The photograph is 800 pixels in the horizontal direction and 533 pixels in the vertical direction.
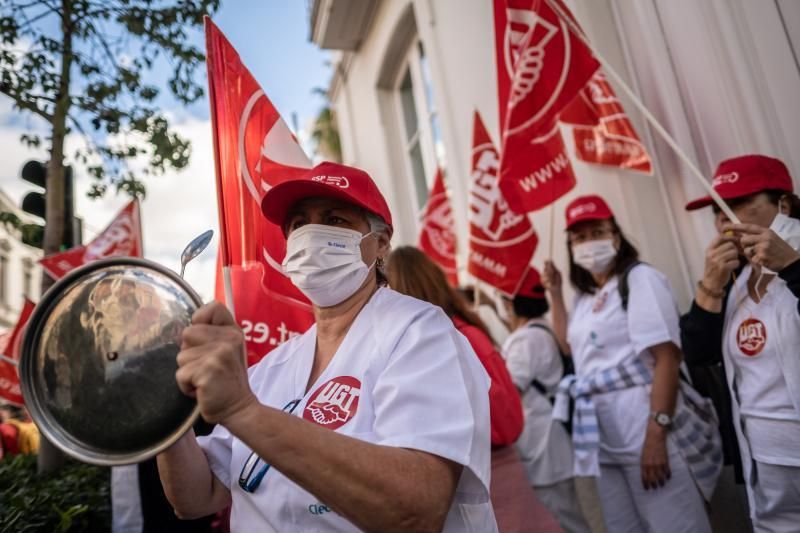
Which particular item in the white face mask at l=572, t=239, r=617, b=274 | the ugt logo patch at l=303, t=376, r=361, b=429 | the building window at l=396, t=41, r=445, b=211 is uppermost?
the building window at l=396, t=41, r=445, b=211

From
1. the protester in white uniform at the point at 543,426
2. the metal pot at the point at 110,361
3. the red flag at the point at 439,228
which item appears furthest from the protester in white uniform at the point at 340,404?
the red flag at the point at 439,228

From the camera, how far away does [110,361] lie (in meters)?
1.09

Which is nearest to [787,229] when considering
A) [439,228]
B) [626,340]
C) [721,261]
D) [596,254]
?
[721,261]

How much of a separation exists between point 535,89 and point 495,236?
1510 mm

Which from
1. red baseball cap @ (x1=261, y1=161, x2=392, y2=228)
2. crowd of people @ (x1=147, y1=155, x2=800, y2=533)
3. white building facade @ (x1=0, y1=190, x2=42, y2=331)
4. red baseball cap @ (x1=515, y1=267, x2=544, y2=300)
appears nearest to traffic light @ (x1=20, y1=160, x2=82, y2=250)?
crowd of people @ (x1=147, y1=155, x2=800, y2=533)

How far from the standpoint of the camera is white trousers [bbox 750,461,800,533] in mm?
2113

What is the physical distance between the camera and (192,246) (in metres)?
1.32

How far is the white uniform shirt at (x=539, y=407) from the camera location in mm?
3428

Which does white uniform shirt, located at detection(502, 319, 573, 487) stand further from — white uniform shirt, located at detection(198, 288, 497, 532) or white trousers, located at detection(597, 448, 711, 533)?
white uniform shirt, located at detection(198, 288, 497, 532)

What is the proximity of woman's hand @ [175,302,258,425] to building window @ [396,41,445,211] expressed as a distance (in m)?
6.52

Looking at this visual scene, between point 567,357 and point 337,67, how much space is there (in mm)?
9909

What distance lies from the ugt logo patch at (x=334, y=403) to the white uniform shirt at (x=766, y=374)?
1.69 metres

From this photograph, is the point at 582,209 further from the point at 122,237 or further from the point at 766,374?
the point at 122,237

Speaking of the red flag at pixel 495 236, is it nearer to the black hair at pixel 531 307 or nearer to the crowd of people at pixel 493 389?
the black hair at pixel 531 307
